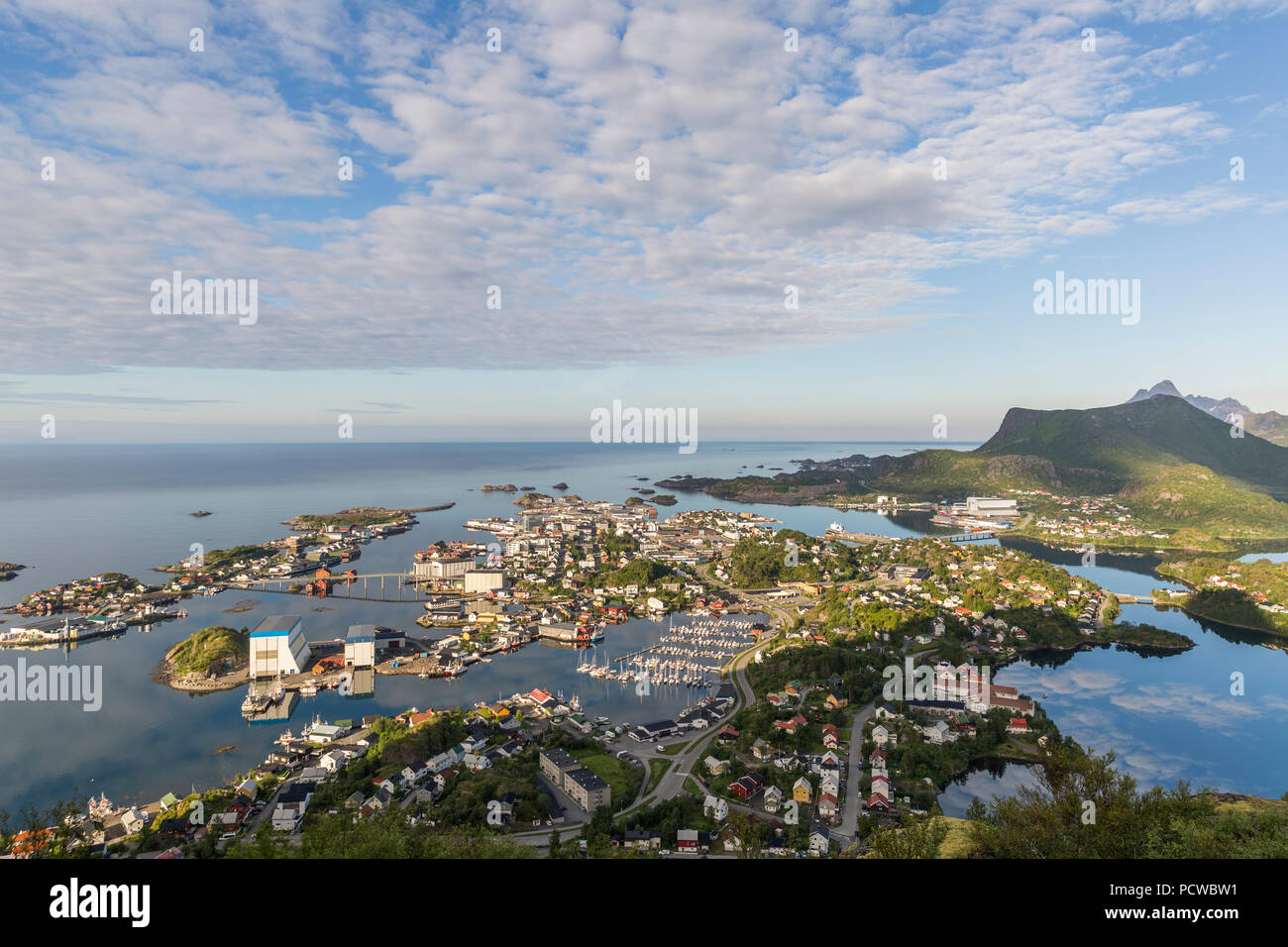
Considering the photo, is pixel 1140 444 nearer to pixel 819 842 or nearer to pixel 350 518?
pixel 819 842

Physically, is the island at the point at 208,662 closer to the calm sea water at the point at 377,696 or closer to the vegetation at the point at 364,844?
the calm sea water at the point at 377,696

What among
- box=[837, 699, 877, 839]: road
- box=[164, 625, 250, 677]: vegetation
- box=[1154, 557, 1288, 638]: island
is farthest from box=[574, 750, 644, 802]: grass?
box=[1154, 557, 1288, 638]: island

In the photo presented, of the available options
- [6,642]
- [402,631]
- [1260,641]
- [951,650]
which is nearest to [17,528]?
[6,642]

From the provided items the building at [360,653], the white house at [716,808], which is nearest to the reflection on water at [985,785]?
the white house at [716,808]

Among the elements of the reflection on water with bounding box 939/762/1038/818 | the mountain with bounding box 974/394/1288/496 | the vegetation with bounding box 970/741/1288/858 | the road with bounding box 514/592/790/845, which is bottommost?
the reflection on water with bounding box 939/762/1038/818

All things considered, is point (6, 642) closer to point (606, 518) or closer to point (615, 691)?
point (615, 691)

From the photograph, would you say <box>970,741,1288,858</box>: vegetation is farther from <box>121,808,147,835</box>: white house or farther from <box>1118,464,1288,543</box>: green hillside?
<box>1118,464,1288,543</box>: green hillside
